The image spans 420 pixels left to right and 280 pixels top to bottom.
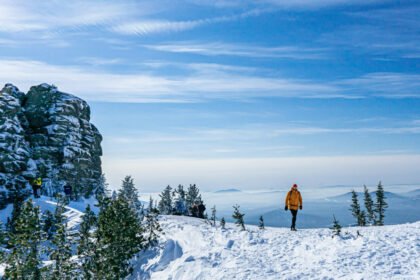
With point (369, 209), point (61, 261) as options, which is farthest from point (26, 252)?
point (369, 209)

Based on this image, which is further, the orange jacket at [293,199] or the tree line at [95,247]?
the tree line at [95,247]

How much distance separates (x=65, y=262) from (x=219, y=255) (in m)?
12.1

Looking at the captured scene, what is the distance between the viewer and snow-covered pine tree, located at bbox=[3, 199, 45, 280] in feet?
65.1

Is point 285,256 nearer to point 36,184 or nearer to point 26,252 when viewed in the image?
point 26,252

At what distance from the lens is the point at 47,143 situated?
7438cm

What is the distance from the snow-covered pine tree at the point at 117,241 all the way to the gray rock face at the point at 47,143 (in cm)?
4821

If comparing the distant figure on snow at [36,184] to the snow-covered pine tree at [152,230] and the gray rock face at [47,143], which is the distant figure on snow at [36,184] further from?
the snow-covered pine tree at [152,230]

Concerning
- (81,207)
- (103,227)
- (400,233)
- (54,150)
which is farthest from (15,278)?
(54,150)

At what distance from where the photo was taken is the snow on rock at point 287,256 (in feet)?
38.7

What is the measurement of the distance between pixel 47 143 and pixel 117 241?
2589 inches

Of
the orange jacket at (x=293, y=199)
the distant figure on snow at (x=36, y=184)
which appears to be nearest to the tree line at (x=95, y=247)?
the orange jacket at (x=293, y=199)

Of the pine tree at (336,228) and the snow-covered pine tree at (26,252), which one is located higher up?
the pine tree at (336,228)

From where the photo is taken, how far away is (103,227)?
19828mm

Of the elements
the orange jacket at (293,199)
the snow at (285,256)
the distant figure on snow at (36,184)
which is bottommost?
the snow at (285,256)
